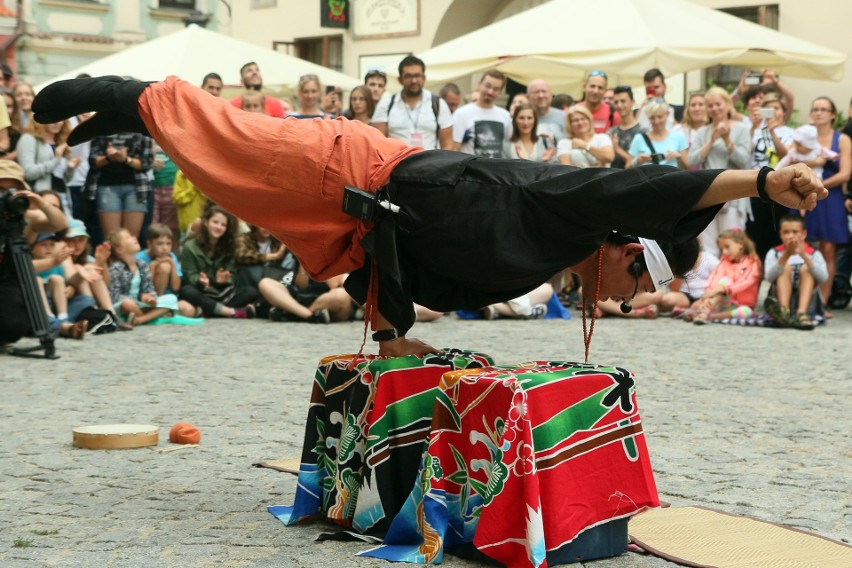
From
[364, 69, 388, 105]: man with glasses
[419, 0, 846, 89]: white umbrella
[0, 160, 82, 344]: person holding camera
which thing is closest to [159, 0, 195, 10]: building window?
[419, 0, 846, 89]: white umbrella

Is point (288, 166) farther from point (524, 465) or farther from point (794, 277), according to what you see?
point (794, 277)

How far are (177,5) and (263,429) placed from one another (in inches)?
897

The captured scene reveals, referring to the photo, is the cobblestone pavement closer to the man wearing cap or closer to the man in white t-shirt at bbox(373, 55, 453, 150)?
the man wearing cap

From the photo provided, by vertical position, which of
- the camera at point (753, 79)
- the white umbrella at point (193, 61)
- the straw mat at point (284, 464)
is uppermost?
the white umbrella at point (193, 61)

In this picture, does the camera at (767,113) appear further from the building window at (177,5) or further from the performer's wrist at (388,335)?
the building window at (177,5)

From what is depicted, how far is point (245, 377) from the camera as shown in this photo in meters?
7.36

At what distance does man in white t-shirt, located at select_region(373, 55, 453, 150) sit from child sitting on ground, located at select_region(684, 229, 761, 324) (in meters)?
2.52

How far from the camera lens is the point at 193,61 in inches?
548

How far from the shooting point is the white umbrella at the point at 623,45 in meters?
11.8

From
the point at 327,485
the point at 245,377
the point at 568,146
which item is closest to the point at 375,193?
the point at 327,485

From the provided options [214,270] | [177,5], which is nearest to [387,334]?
[214,270]

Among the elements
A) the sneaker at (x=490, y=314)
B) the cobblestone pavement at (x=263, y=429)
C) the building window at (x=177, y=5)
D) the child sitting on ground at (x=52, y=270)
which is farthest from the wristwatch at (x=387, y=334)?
the building window at (x=177, y=5)

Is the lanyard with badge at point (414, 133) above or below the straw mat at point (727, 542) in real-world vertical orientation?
above

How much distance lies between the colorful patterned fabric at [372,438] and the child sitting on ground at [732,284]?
263 inches
